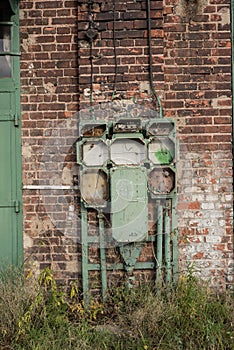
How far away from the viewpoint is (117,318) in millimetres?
4305

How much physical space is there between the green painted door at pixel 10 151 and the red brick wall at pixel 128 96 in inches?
3.2

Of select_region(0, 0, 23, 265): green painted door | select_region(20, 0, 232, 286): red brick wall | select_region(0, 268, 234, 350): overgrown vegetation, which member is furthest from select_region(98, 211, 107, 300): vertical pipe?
select_region(0, 0, 23, 265): green painted door

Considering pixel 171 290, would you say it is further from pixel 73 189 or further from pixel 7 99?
pixel 7 99

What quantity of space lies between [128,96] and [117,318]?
217 cm

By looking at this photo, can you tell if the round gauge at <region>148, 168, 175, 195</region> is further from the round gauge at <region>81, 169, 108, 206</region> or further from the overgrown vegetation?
the overgrown vegetation

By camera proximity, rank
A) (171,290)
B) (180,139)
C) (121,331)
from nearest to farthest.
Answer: (121,331)
(171,290)
(180,139)

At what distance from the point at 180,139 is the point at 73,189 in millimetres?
1223

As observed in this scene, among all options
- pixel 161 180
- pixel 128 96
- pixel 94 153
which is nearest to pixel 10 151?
pixel 94 153

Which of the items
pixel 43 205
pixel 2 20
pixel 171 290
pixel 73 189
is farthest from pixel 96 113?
pixel 171 290

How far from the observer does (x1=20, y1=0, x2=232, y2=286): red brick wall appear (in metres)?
4.61

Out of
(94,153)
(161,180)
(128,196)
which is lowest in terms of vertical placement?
(128,196)

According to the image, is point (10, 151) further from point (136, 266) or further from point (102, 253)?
point (136, 266)

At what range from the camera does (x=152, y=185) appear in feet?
15.1

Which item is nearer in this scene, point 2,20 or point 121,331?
point 121,331
